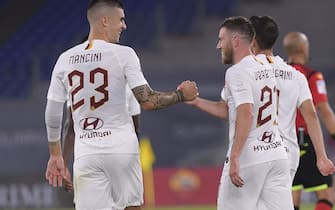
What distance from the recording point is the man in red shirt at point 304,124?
1014 cm

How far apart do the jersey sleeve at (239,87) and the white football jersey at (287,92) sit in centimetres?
72

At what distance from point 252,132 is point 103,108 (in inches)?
46.0

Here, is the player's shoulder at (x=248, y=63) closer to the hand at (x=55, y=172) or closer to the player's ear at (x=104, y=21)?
the player's ear at (x=104, y=21)

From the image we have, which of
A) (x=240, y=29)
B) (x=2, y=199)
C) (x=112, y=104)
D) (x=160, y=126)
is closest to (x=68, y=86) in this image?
(x=112, y=104)

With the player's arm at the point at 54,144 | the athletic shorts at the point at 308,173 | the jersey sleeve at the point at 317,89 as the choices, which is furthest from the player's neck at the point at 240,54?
the athletic shorts at the point at 308,173

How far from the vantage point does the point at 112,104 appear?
7691mm

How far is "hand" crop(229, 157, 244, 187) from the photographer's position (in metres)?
7.73

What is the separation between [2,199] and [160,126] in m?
3.76

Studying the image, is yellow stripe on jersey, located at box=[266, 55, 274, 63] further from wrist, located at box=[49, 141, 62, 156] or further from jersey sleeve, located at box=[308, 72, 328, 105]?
wrist, located at box=[49, 141, 62, 156]

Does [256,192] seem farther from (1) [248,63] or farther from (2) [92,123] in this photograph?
(2) [92,123]

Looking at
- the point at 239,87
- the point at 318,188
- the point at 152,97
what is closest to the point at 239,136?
the point at 239,87

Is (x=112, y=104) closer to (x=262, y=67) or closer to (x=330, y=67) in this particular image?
(x=262, y=67)

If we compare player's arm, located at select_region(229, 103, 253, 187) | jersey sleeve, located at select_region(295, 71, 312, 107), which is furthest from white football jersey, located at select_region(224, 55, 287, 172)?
jersey sleeve, located at select_region(295, 71, 312, 107)

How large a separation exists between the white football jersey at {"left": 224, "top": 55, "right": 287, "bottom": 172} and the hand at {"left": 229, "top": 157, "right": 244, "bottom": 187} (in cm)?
23
